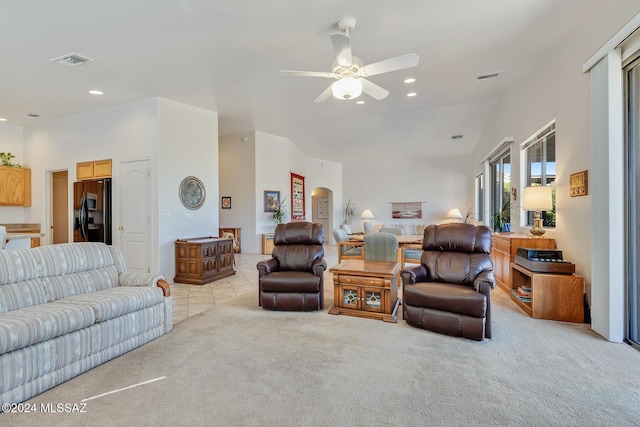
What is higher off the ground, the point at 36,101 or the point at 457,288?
the point at 36,101

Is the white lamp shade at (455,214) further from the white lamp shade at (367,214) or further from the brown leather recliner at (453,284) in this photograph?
the brown leather recliner at (453,284)

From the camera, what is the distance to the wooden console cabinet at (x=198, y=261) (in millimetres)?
5199

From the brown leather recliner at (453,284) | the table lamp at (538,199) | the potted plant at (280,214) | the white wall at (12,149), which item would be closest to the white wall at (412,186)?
the potted plant at (280,214)

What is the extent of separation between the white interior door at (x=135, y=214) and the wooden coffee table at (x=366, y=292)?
3.62 metres

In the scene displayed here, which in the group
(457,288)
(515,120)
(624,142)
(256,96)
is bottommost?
(457,288)

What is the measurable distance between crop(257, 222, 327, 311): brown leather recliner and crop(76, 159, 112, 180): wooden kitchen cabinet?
3.83m

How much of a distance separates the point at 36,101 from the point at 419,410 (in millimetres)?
7064

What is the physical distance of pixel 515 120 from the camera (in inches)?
210

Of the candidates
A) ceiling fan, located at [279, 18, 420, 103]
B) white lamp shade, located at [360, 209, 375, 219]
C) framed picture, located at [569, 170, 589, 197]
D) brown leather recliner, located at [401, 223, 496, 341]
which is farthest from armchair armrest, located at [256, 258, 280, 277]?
white lamp shade, located at [360, 209, 375, 219]

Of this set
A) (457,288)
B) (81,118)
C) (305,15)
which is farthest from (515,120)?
(81,118)

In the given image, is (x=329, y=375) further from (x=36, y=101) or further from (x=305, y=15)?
(x=36, y=101)

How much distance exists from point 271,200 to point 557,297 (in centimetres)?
679

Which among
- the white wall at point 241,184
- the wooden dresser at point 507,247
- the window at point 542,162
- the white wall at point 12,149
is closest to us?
the wooden dresser at point 507,247

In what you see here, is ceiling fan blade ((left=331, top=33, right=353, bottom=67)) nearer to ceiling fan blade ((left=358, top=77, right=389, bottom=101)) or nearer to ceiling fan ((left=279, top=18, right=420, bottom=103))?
ceiling fan ((left=279, top=18, right=420, bottom=103))
